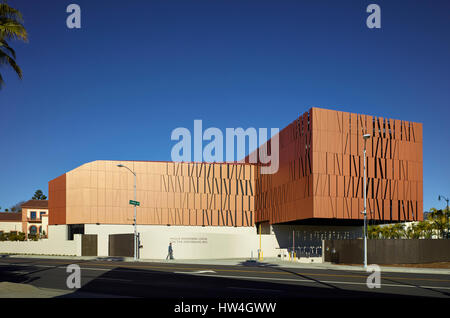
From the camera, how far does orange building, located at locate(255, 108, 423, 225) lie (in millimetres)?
46812

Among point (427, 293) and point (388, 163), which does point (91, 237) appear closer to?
point (388, 163)

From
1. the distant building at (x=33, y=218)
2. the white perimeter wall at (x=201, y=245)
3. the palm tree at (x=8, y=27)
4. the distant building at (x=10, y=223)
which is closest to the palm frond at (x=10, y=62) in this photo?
the palm tree at (x=8, y=27)

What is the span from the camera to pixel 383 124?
163 feet

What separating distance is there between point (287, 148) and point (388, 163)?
11752 mm

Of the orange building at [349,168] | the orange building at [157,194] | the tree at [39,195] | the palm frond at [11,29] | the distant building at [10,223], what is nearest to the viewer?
the palm frond at [11,29]

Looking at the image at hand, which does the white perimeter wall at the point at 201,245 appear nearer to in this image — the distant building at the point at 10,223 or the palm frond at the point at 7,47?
the palm frond at the point at 7,47

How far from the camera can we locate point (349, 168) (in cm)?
4838

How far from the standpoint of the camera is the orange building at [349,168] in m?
46.8

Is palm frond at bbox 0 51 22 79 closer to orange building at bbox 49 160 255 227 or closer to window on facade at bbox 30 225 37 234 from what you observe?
orange building at bbox 49 160 255 227

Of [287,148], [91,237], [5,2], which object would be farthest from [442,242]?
[91,237]

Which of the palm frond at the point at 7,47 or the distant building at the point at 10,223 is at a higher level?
the palm frond at the point at 7,47

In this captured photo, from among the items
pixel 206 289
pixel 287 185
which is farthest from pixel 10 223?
pixel 206 289

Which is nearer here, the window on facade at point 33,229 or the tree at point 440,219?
the tree at point 440,219

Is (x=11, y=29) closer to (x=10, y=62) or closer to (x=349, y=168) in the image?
(x=10, y=62)
